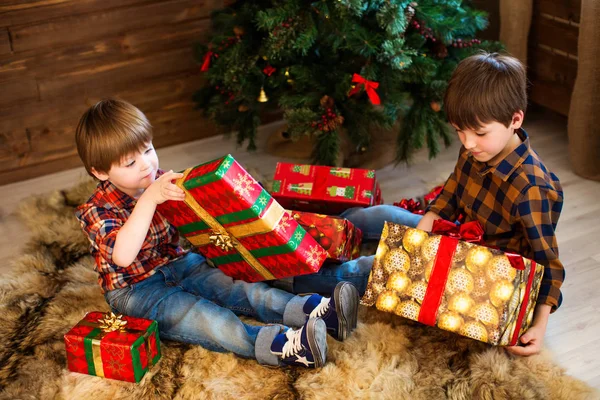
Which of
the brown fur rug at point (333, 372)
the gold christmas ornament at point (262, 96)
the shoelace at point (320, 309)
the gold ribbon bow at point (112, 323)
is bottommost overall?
the brown fur rug at point (333, 372)

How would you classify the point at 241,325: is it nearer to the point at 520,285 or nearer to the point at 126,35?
the point at 520,285

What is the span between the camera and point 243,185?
1679 mm

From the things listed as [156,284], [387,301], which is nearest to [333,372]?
[387,301]

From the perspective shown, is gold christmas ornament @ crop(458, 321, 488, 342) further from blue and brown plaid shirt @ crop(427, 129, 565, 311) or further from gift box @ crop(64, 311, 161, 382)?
gift box @ crop(64, 311, 161, 382)

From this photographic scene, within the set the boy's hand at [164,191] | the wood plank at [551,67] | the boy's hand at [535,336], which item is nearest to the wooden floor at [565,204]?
the boy's hand at [535,336]

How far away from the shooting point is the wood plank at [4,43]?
Result: 2596mm

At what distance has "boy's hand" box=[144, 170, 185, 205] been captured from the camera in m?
1.73

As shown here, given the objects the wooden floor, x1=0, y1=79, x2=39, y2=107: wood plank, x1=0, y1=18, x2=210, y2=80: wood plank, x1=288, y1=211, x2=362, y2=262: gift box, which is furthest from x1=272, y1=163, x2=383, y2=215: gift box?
x1=0, y1=79, x2=39, y2=107: wood plank

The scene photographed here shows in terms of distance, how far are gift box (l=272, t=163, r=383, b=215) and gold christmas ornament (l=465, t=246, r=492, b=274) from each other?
57 cm

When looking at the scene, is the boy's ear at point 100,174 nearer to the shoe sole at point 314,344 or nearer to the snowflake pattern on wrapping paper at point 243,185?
the snowflake pattern on wrapping paper at point 243,185

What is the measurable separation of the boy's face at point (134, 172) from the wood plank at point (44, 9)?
112 cm

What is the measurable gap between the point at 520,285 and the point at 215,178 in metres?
0.76

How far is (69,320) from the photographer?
1950 millimetres

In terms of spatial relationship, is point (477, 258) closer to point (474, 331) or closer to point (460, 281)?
point (460, 281)
